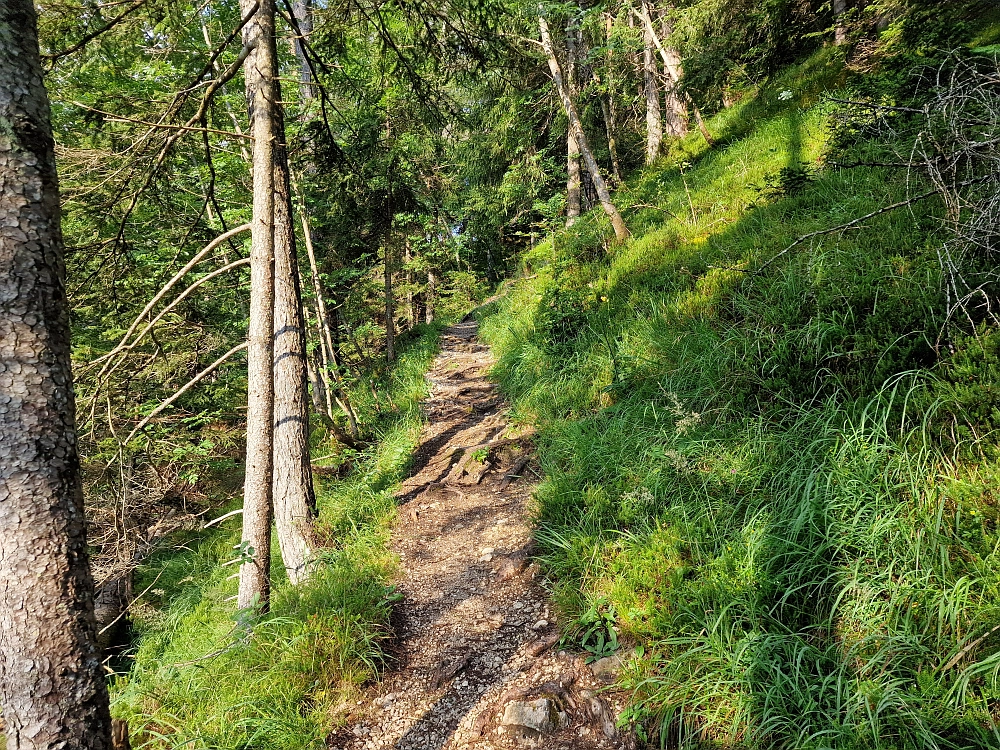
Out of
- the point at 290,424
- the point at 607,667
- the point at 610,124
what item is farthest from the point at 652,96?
the point at 607,667

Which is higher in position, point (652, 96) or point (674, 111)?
point (652, 96)

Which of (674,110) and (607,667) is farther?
(674,110)

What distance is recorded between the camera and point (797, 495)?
2.95 meters

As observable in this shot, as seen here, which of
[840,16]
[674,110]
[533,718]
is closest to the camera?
[533,718]

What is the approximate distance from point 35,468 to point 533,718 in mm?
2773

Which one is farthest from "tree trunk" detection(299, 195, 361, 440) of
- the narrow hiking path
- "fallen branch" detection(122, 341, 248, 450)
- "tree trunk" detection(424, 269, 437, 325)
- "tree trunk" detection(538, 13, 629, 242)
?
"tree trunk" detection(424, 269, 437, 325)

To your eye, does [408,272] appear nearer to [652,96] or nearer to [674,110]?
[652,96]

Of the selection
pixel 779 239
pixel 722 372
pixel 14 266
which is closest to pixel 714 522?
pixel 722 372

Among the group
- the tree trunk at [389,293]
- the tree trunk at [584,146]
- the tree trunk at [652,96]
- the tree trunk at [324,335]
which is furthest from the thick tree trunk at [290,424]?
the tree trunk at [652,96]

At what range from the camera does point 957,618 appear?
2.03 meters

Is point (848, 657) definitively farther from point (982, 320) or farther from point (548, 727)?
point (982, 320)

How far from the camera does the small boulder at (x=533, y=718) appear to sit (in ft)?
8.63

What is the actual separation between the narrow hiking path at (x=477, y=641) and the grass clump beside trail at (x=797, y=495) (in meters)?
0.28

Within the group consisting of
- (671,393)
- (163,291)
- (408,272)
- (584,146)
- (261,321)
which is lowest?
(671,393)
